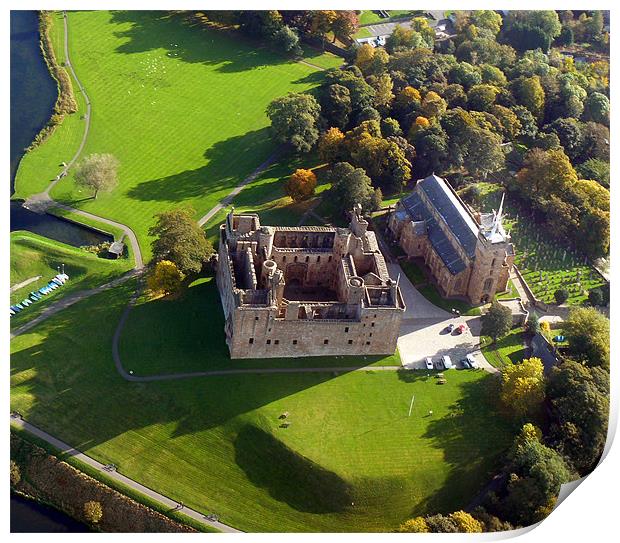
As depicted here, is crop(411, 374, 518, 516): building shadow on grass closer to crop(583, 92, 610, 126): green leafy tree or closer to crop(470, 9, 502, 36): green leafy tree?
crop(583, 92, 610, 126): green leafy tree

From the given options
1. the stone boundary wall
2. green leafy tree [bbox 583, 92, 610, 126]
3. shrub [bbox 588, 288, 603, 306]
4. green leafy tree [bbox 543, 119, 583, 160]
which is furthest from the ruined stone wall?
green leafy tree [bbox 583, 92, 610, 126]

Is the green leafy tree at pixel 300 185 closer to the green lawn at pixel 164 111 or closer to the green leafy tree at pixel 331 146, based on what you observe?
the green leafy tree at pixel 331 146

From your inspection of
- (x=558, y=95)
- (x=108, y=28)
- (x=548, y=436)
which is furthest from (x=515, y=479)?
(x=108, y=28)

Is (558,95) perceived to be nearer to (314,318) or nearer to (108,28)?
(314,318)

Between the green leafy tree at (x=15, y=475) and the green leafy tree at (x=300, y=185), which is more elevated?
the green leafy tree at (x=300, y=185)

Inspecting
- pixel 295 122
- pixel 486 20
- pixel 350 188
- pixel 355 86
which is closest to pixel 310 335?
pixel 350 188

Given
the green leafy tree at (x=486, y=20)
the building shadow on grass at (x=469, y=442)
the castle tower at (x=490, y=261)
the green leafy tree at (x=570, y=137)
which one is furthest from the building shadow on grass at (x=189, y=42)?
the building shadow on grass at (x=469, y=442)
